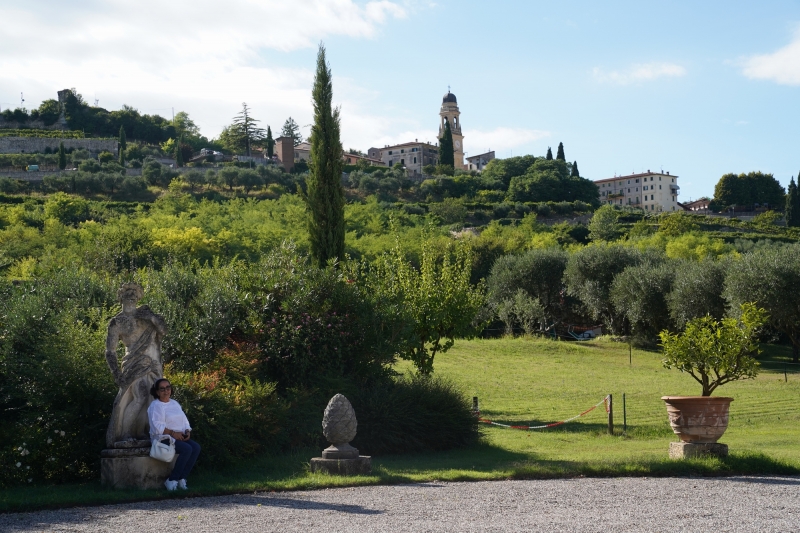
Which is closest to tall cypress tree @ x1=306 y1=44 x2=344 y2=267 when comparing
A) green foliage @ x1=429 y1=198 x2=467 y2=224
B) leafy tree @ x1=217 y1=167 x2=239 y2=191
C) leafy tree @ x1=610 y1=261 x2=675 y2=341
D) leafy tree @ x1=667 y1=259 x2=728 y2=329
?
leafy tree @ x1=667 y1=259 x2=728 y2=329

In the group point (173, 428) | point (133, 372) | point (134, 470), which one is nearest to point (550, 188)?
point (133, 372)

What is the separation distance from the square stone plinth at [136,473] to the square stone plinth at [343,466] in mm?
2112

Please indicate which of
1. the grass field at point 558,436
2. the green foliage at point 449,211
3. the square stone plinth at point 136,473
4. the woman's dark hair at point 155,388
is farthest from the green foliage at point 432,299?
the green foliage at point 449,211

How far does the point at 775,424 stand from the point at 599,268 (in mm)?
30990

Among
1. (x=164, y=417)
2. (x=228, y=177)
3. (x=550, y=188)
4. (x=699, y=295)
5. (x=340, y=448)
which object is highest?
(x=228, y=177)

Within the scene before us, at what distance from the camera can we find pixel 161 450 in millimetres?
10000

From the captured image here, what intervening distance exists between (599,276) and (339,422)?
4281 cm

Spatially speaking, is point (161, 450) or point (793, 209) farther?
point (793, 209)

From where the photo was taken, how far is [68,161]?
394 ft

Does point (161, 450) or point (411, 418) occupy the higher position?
point (161, 450)

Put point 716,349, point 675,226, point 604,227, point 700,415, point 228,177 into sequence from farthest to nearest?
point 228,177 → point 604,227 → point 675,226 → point 716,349 → point 700,415

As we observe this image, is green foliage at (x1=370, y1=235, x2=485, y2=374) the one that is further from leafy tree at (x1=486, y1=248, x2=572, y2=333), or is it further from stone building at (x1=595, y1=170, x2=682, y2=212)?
stone building at (x1=595, y1=170, x2=682, y2=212)

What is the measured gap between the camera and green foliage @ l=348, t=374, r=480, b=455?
14.8 meters

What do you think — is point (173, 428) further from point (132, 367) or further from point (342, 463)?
point (342, 463)
